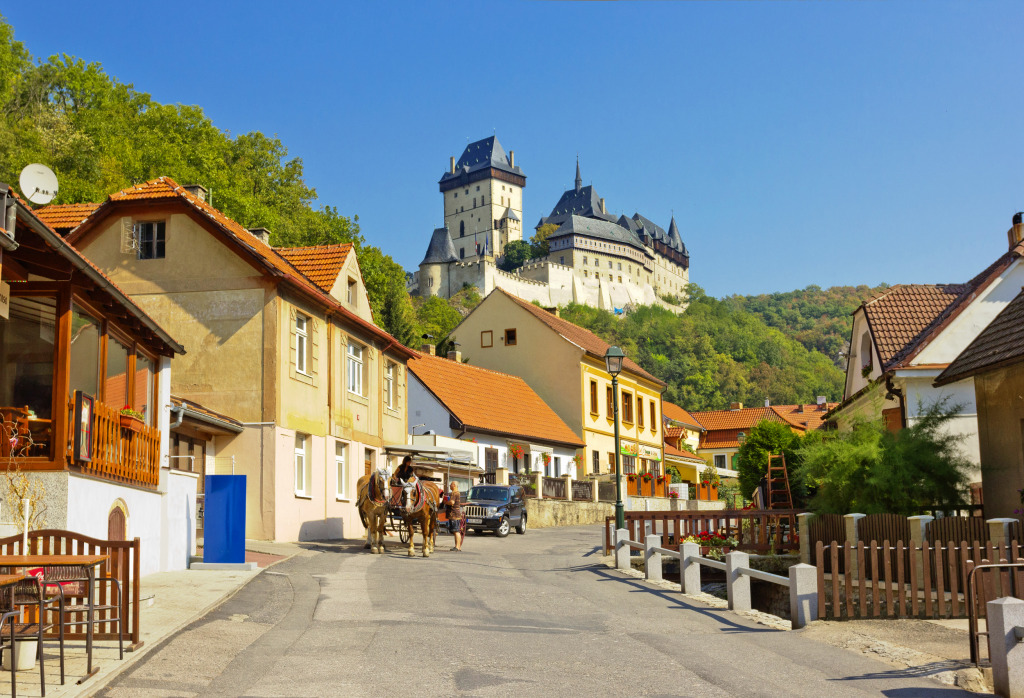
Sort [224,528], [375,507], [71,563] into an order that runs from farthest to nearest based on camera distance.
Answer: [375,507], [224,528], [71,563]

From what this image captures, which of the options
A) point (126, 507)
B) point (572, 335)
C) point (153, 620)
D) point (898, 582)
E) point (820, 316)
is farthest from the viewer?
point (820, 316)

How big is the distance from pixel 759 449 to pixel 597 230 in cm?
14856

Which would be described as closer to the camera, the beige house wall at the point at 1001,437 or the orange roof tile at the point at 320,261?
the beige house wall at the point at 1001,437

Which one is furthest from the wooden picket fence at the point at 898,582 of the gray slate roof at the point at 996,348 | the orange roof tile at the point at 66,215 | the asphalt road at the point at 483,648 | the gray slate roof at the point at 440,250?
the gray slate roof at the point at 440,250

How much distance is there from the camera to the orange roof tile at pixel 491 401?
41312 millimetres

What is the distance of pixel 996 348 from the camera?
1855cm

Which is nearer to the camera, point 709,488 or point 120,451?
point 120,451

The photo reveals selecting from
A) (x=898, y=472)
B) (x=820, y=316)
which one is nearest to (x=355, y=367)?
(x=898, y=472)

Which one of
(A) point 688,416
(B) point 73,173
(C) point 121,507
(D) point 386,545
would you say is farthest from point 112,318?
(A) point 688,416

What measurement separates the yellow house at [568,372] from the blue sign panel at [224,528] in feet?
106

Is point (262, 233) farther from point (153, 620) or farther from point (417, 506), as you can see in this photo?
point (153, 620)

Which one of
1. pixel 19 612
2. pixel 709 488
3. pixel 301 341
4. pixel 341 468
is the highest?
pixel 301 341

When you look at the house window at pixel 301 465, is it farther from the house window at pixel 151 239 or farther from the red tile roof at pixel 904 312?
the red tile roof at pixel 904 312

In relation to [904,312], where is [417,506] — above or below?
below
